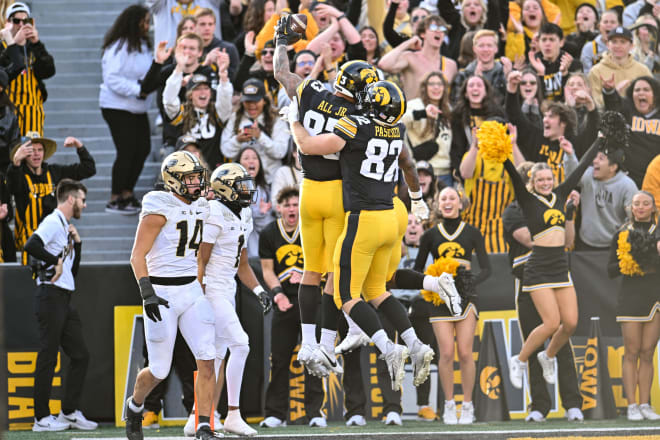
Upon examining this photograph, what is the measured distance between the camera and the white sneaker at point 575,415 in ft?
35.5

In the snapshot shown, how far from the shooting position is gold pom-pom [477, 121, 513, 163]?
33.2 feet

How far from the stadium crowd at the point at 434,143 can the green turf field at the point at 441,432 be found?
0.34 meters

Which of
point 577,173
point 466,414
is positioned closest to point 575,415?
point 466,414

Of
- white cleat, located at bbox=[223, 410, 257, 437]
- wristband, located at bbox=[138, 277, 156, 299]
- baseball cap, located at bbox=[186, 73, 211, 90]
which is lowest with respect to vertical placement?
white cleat, located at bbox=[223, 410, 257, 437]

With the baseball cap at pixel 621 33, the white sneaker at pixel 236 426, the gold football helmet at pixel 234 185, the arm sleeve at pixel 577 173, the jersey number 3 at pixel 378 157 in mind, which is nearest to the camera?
the jersey number 3 at pixel 378 157

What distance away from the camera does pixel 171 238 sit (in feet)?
27.0

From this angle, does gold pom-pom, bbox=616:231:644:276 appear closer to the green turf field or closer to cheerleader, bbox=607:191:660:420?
cheerleader, bbox=607:191:660:420

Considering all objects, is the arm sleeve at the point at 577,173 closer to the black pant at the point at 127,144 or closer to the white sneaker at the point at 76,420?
the black pant at the point at 127,144

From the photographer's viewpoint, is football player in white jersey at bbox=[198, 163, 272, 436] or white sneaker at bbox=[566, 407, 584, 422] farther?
white sneaker at bbox=[566, 407, 584, 422]

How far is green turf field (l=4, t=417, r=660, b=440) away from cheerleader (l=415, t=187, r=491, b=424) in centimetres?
43

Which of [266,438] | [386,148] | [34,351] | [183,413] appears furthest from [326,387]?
[386,148]

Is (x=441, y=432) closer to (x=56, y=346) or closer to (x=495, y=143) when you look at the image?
(x=495, y=143)

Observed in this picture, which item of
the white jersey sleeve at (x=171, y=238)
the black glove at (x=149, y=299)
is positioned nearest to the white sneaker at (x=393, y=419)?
the white jersey sleeve at (x=171, y=238)

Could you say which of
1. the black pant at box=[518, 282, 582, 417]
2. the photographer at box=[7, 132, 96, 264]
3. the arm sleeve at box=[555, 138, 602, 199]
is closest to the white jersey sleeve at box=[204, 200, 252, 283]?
the photographer at box=[7, 132, 96, 264]
